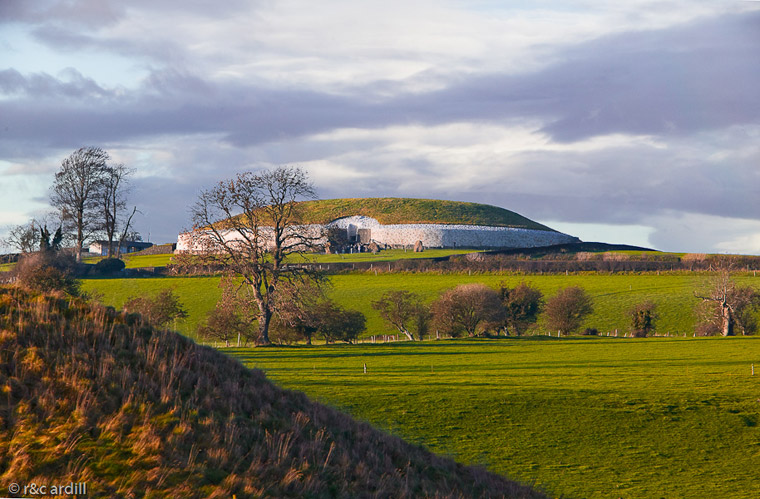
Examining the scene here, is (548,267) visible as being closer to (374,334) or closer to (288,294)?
(374,334)

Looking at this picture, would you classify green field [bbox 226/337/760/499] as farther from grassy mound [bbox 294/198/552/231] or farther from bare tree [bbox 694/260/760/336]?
grassy mound [bbox 294/198/552/231]

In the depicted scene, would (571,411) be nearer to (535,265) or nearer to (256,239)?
(256,239)

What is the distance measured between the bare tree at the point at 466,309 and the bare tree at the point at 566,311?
842 cm

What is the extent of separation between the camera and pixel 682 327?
238ft

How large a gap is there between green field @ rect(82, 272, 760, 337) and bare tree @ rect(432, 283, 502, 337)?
8.96 m

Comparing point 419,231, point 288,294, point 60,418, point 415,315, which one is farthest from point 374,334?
point 419,231

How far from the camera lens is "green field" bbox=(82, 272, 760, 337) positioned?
73.7 metres

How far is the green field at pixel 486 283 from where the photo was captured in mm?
73688

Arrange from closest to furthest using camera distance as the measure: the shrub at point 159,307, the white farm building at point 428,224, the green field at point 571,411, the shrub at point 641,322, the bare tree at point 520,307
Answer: the green field at point 571,411 < the shrub at point 159,307 < the bare tree at point 520,307 < the shrub at point 641,322 < the white farm building at point 428,224

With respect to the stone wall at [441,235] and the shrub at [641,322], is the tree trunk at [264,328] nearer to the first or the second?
the shrub at [641,322]

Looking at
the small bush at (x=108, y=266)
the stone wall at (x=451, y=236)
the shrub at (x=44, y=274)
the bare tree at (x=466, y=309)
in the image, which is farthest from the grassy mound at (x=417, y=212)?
the shrub at (x=44, y=274)

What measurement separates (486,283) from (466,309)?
23.0 metres

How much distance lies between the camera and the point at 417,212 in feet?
551

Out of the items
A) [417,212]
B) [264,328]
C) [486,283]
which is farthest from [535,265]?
[417,212]
